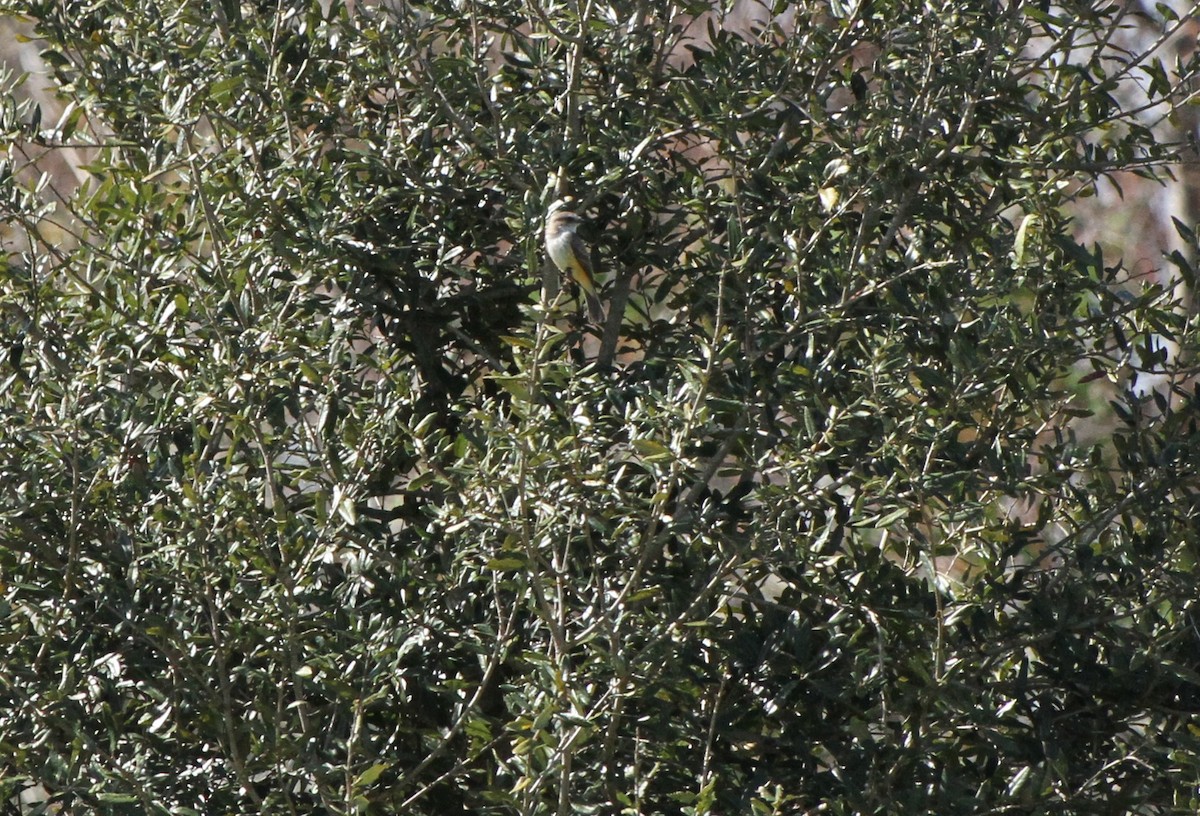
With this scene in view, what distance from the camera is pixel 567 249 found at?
3037mm

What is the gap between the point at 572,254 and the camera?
3.06 meters

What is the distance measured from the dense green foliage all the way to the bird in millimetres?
66

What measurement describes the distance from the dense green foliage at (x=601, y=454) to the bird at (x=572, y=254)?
66mm

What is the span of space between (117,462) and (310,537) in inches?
17.1

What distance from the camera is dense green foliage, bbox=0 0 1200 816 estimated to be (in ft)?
8.36

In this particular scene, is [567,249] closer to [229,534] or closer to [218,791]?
[229,534]

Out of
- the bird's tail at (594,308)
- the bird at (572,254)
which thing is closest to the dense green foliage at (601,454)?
the bird at (572,254)

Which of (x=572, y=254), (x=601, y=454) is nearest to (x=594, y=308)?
(x=572, y=254)

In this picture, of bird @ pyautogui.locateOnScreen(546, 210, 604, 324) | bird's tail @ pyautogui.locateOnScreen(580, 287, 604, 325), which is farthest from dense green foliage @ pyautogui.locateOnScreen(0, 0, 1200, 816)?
bird's tail @ pyautogui.locateOnScreen(580, 287, 604, 325)

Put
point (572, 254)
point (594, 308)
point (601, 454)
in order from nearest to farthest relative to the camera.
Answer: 1. point (601, 454)
2. point (572, 254)
3. point (594, 308)

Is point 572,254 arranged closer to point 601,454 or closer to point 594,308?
point 594,308

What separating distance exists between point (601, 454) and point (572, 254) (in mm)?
548

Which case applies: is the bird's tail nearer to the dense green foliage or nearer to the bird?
the bird

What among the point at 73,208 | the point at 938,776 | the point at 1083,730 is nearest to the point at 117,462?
the point at 73,208
